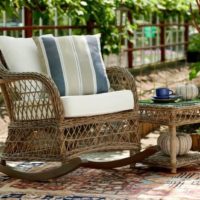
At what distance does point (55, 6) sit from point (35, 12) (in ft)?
0.72

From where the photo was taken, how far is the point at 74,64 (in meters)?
4.21

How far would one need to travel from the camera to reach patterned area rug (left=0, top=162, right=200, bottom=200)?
3432 mm

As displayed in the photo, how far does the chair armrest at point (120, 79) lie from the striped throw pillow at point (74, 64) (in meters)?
0.09

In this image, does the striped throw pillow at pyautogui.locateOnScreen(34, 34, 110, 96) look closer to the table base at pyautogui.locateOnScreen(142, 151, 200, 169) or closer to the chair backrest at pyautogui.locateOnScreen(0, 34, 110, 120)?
the chair backrest at pyautogui.locateOnScreen(0, 34, 110, 120)

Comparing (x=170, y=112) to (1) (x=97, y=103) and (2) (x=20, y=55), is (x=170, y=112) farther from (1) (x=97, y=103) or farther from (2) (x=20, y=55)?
(2) (x=20, y=55)

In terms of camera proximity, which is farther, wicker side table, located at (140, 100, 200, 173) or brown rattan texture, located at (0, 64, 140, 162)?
wicker side table, located at (140, 100, 200, 173)

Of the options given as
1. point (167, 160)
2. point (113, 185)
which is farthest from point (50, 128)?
point (167, 160)

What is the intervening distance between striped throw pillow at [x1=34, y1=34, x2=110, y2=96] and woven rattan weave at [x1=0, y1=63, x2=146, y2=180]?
0.17 meters

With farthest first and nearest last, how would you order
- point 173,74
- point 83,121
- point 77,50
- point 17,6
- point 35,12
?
1. point 173,74
2. point 35,12
3. point 17,6
4. point 77,50
5. point 83,121

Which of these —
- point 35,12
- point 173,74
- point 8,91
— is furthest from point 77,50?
point 173,74

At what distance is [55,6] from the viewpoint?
707 centimetres

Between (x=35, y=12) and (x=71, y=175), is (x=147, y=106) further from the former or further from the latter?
(x=35, y=12)

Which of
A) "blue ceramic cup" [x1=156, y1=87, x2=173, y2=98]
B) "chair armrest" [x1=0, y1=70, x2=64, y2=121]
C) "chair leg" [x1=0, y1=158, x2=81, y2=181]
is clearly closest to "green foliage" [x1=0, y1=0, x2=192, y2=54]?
"chair armrest" [x1=0, y1=70, x2=64, y2=121]

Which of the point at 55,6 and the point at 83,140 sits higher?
the point at 55,6
